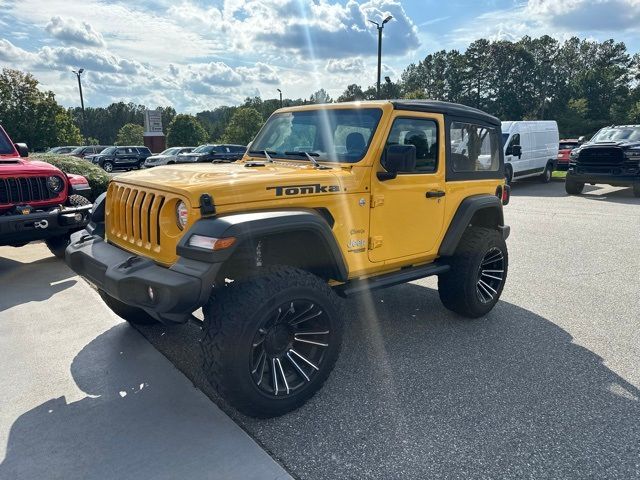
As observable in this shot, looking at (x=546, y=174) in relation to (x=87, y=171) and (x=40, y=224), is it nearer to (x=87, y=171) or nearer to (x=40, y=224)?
(x=87, y=171)

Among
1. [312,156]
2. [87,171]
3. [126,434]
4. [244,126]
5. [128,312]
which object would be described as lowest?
[126,434]

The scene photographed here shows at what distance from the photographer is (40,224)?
5324 millimetres

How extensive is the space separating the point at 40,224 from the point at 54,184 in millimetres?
664

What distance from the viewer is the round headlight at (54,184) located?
18.6 ft

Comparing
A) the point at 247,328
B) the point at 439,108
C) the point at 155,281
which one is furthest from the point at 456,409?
the point at 439,108

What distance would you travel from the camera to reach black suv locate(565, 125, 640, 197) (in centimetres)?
1216

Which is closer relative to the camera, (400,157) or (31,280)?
(400,157)

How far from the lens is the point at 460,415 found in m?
2.80

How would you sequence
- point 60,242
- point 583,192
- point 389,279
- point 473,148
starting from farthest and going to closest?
point 583,192, point 60,242, point 473,148, point 389,279

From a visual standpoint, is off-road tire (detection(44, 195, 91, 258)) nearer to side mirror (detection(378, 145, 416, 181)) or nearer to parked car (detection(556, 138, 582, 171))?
side mirror (detection(378, 145, 416, 181))

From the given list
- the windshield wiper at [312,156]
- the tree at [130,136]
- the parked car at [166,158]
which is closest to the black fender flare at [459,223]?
the windshield wiper at [312,156]

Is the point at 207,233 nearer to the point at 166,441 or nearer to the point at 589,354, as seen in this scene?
the point at 166,441

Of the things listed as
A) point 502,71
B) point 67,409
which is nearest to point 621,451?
point 67,409

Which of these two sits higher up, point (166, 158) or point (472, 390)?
point (166, 158)
